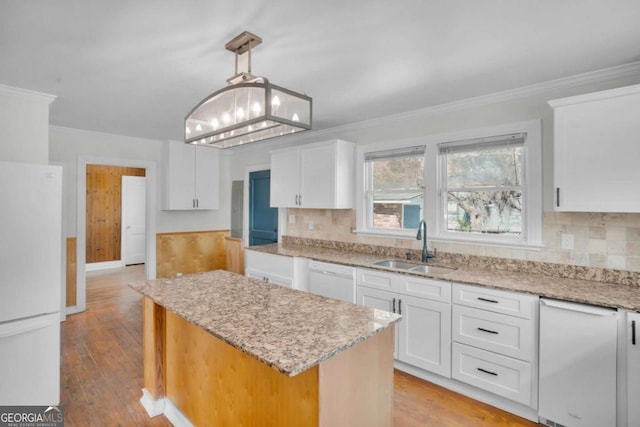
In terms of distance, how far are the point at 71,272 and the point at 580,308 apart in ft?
17.0

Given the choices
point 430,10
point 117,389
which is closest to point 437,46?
point 430,10

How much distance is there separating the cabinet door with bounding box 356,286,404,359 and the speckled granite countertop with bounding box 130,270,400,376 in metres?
1.11

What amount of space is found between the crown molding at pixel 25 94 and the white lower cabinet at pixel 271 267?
2480mm

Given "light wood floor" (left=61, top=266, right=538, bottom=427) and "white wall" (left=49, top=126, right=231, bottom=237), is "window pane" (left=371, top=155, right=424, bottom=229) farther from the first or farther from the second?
"white wall" (left=49, top=126, right=231, bottom=237)

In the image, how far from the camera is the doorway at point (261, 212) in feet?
16.4

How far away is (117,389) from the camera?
2.60m

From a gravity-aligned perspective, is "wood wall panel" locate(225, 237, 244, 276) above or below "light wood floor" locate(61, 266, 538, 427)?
above

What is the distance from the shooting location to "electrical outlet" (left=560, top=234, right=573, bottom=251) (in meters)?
2.52

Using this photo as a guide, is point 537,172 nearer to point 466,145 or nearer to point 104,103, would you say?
point 466,145

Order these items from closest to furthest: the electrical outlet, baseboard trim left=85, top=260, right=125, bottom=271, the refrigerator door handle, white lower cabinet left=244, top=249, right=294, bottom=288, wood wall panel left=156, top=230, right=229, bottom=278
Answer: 1. the refrigerator door handle
2. the electrical outlet
3. white lower cabinet left=244, top=249, right=294, bottom=288
4. wood wall panel left=156, top=230, right=229, bottom=278
5. baseboard trim left=85, top=260, right=125, bottom=271

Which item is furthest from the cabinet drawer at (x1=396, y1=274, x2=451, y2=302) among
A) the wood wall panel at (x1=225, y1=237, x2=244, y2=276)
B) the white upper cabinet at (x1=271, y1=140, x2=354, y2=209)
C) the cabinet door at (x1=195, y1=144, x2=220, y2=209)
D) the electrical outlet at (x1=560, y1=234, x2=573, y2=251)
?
the cabinet door at (x1=195, y1=144, x2=220, y2=209)

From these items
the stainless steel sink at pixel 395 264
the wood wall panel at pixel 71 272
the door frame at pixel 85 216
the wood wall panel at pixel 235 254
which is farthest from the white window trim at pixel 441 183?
the wood wall panel at pixel 71 272

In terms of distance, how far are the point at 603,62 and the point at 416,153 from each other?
5.02ft

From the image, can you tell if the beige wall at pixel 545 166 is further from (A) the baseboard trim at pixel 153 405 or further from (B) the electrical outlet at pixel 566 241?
(A) the baseboard trim at pixel 153 405
